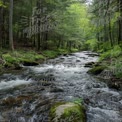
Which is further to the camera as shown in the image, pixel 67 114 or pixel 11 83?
pixel 11 83

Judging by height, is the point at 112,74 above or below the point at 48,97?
above

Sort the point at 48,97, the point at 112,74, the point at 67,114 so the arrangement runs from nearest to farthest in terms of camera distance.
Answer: the point at 67,114 → the point at 48,97 → the point at 112,74

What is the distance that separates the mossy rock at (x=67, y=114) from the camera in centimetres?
502

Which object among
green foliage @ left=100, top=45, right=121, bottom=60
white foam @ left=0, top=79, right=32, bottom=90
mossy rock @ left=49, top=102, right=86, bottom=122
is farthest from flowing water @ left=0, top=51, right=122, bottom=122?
green foliage @ left=100, top=45, right=121, bottom=60

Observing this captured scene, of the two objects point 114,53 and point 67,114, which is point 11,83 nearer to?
point 67,114

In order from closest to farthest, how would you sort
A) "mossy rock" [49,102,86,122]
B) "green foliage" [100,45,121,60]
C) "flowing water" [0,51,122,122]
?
"mossy rock" [49,102,86,122], "flowing water" [0,51,122,122], "green foliage" [100,45,121,60]

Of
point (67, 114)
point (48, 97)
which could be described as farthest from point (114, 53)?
point (67, 114)

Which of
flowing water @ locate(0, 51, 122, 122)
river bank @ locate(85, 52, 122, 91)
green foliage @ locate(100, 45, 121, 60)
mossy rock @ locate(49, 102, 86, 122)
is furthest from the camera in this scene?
green foliage @ locate(100, 45, 121, 60)

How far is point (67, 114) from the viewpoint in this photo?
5.14 m

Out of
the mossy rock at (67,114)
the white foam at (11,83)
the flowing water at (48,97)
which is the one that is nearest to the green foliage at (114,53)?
the flowing water at (48,97)

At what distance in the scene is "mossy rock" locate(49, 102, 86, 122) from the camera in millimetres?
5023

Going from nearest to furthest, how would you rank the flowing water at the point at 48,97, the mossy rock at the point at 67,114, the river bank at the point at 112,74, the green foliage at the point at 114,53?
1. the mossy rock at the point at 67,114
2. the flowing water at the point at 48,97
3. the river bank at the point at 112,74
4. the green foliage at the point at 114,53

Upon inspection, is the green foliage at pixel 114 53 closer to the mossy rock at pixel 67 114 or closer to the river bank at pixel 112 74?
the river bank at pixel 112 74

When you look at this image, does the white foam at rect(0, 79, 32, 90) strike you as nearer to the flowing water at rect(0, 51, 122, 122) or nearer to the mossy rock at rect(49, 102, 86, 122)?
the flowing water at rect(0, 51, 122, 122)
